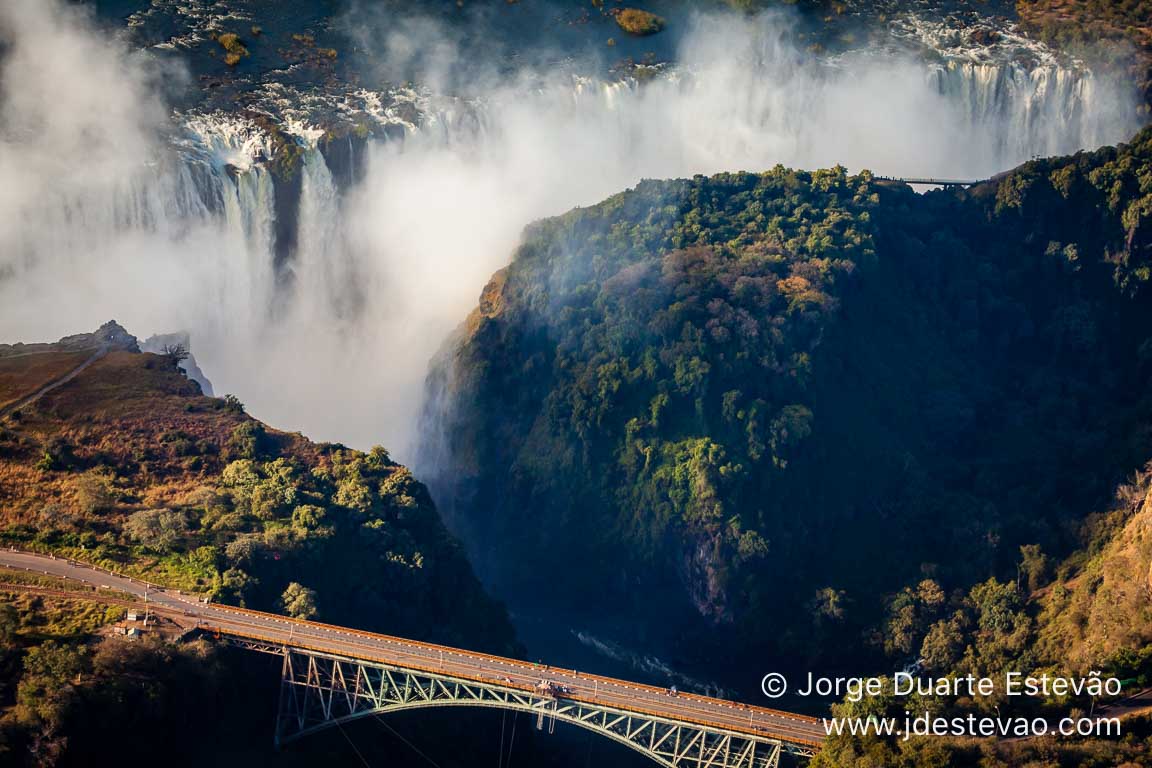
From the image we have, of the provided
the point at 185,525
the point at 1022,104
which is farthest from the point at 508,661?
the point at 1022,104

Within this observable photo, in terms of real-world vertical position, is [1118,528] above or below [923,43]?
below

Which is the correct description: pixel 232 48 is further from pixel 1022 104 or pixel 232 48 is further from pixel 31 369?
pixel 1022 104

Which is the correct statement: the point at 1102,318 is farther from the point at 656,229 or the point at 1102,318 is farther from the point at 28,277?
the point at 28,277

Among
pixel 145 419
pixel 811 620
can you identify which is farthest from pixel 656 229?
pixel 145 419

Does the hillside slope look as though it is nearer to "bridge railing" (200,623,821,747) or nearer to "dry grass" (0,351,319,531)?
"dry grass" (0,351,319,531)

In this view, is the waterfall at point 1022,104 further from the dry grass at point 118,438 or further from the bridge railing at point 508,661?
the bridge railing at point 508,661

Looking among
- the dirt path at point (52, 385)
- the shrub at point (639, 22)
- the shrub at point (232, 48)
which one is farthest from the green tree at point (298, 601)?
the shrub at point (639, 22)
